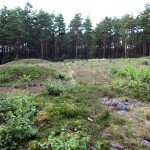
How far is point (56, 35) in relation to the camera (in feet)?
225

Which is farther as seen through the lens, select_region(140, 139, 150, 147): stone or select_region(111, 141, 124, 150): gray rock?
select_region(140, 139, 150, 147): stone

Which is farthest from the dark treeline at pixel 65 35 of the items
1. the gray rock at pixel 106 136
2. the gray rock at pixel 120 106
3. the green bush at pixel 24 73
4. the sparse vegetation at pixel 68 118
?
the gray rock at pixel 106 136

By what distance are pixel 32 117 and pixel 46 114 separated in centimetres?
47

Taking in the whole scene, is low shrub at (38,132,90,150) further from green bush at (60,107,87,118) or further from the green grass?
the green grass

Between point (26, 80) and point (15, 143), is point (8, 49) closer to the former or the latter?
point (26, 80)

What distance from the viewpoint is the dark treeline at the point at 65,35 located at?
58344 millimetres

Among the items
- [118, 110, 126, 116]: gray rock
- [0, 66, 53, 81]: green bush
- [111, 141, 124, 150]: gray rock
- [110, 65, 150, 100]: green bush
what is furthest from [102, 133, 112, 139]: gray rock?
[0, 66, 53, 81]: green bush

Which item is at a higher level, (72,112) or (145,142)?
(72,112)

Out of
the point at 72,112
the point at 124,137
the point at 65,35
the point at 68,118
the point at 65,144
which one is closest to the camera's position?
the point at 65,144

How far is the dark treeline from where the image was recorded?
58.3 meters

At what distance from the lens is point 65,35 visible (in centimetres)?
6875

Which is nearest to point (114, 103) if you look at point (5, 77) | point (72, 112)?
point (72, 112)

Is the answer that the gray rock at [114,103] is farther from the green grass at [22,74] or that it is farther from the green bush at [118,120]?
A: the green grass at [22,74]

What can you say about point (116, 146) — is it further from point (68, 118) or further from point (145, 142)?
point (68, 118)
